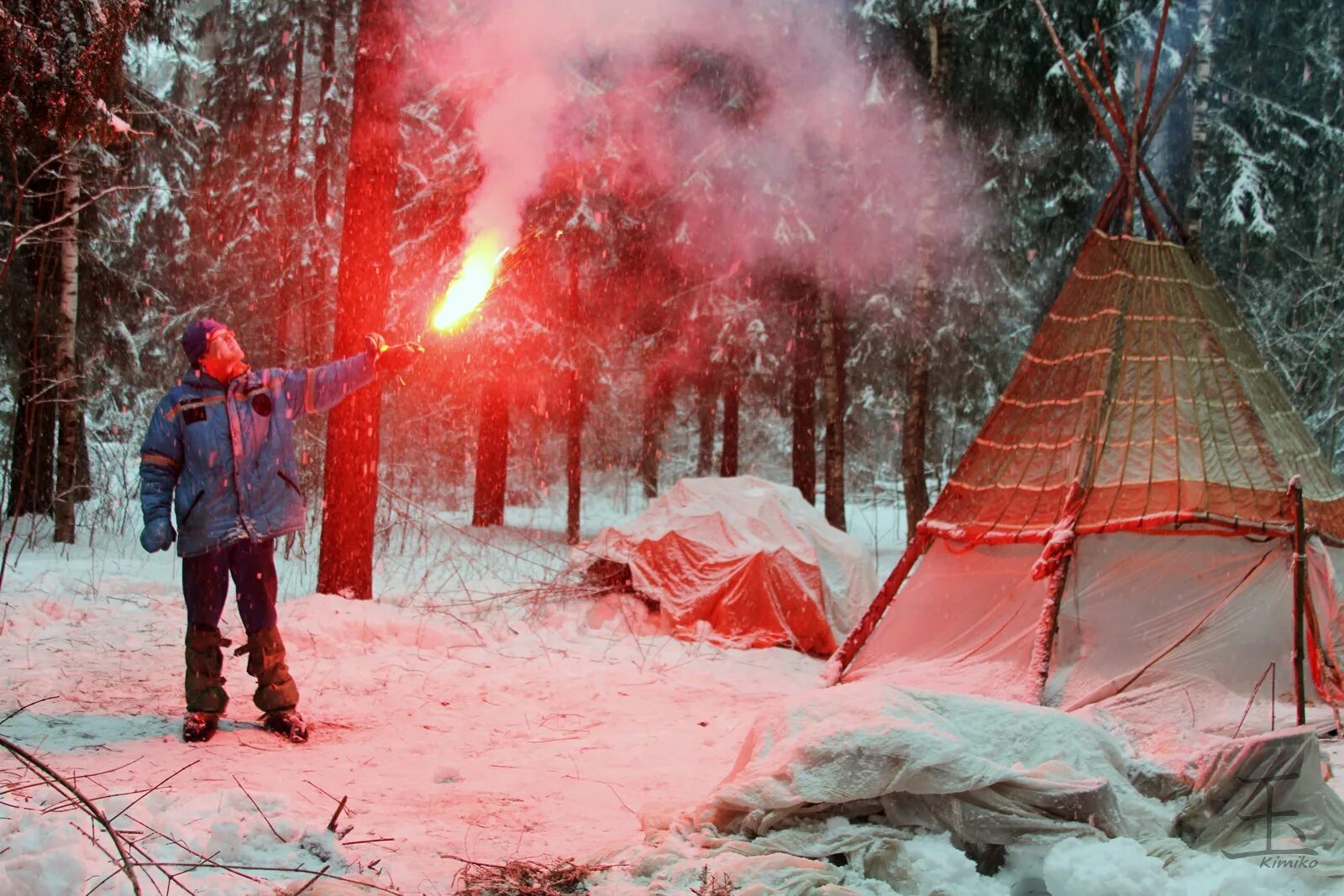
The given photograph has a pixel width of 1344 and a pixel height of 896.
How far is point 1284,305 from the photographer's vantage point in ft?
52.1

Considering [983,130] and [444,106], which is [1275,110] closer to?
[983,130]

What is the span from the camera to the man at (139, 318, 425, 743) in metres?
4.84

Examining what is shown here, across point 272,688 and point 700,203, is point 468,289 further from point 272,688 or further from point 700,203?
point 700,203

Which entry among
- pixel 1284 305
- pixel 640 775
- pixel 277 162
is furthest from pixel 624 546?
pixel 1284 305

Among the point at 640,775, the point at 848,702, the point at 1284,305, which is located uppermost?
the point at 1284,305

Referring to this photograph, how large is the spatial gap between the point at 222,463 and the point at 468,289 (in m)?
1.59

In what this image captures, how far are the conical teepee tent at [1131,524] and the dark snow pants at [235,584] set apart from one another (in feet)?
13.7

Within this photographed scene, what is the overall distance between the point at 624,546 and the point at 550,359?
6191mm

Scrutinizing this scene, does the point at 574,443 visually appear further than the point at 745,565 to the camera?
Yes

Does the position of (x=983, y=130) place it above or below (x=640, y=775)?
above

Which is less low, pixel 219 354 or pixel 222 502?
pixel 219 354

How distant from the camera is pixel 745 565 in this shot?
909 cm

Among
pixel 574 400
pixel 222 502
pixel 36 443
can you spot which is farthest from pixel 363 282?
pixel 574 400

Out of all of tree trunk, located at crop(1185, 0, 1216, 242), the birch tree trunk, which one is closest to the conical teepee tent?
tree trunk, located at crop(1185, 0, 1216, 242)
